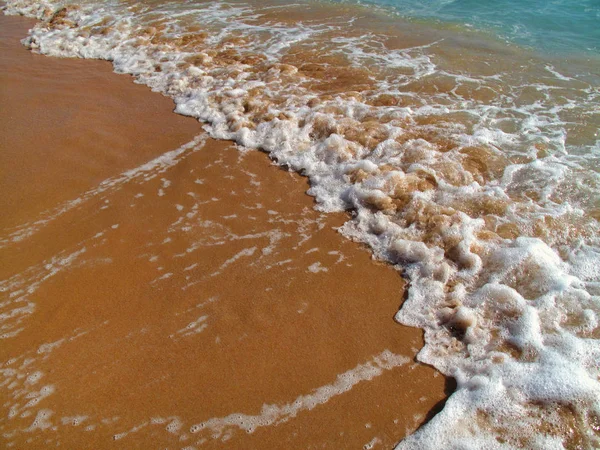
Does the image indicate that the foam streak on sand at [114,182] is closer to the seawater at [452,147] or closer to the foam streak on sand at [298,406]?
the seawater at [452,147]

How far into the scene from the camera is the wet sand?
8.78 feet

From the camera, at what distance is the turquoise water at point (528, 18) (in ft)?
30.4

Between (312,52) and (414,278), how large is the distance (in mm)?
6645

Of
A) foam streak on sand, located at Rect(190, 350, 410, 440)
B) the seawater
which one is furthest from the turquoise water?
foam streak on sand, located at Rect(190, 350, 410, 440)

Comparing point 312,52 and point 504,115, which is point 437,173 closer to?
point 504,115

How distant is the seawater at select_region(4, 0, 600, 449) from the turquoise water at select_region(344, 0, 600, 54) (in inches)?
3.4

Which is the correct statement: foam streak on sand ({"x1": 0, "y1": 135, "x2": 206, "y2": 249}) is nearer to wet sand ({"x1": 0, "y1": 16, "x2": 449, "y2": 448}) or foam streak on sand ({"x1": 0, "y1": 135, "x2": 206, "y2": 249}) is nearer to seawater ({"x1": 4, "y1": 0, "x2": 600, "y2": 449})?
wet sand ({"x1": 0, "y1": 16, "x2": 449, "y2": 448})

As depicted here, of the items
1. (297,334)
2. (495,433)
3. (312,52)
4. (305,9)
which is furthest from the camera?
(305,9)

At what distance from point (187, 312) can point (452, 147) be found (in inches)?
154

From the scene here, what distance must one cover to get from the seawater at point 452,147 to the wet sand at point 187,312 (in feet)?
1.17

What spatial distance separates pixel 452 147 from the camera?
5.38 meters

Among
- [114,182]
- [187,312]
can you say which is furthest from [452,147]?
[114,182]

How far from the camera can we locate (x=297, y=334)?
3.18 meters

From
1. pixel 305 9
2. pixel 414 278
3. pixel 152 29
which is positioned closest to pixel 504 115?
pixel 414 278
